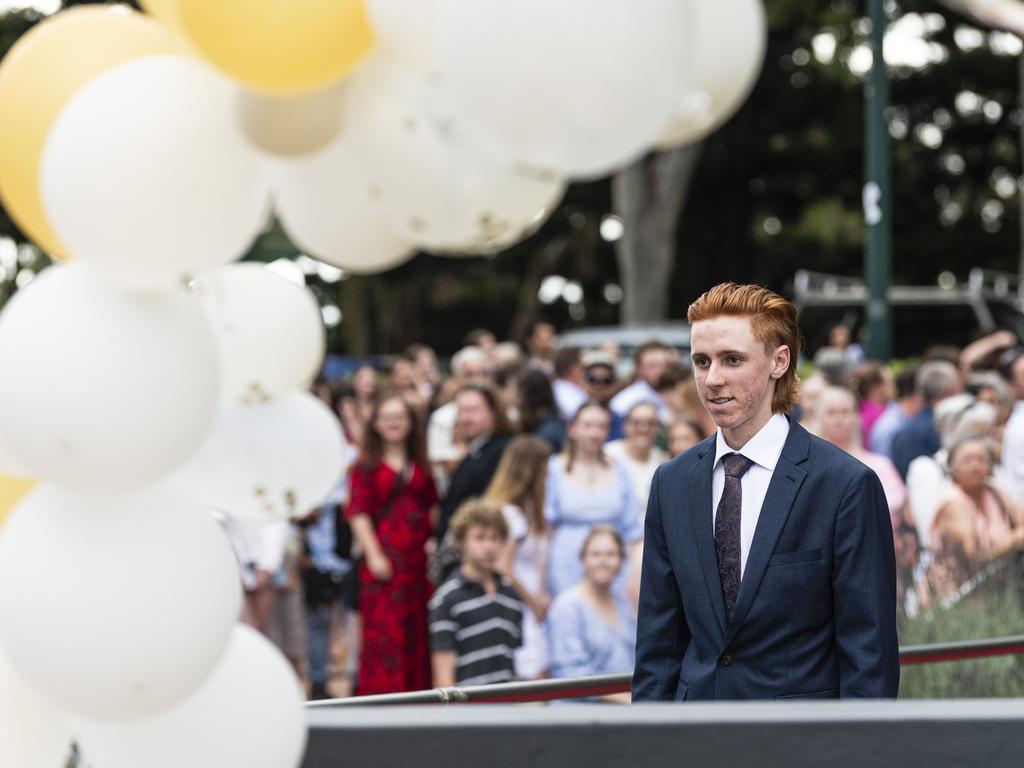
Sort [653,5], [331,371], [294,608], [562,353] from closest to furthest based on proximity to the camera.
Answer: [653,5] → [294,608] → [562,353] → [331,371]

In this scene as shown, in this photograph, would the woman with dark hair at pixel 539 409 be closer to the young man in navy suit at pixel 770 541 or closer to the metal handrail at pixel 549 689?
the metal handrail at pixel 549 689

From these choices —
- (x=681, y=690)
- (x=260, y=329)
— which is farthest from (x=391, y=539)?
(x=260, y=329)

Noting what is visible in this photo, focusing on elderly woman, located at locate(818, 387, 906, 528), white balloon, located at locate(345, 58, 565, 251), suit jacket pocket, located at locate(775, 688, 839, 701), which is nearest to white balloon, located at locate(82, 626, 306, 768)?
white balloon, located at locate(345, 58, 565, 251)

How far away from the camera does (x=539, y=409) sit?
9.29 m

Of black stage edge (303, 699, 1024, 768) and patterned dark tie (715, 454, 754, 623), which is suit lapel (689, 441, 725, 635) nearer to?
patterned dark tie (715, 454, 754, 623)

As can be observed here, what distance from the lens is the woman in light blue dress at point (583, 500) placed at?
7504 millimetres

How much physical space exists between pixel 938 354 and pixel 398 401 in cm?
375

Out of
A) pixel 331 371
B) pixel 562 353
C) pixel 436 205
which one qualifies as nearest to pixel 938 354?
pixel 562 353

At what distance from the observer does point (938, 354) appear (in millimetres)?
10344

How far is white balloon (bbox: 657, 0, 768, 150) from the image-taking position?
247cm

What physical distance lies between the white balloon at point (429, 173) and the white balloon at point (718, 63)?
227mm

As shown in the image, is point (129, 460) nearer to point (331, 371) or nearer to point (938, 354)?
point (938, 354)

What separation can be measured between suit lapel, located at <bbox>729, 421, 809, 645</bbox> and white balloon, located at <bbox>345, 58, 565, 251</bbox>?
116 cm

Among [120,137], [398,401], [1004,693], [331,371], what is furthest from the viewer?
[331,371]
